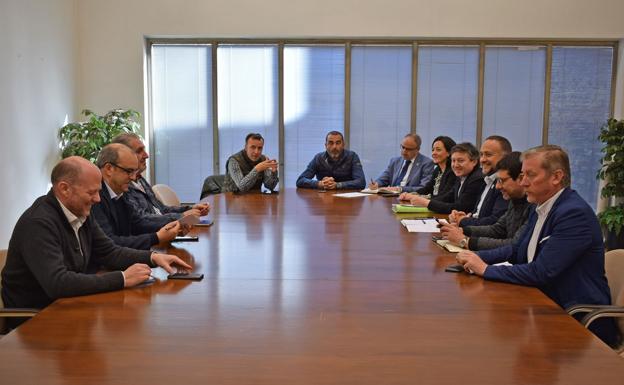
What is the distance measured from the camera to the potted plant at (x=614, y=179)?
274 inches

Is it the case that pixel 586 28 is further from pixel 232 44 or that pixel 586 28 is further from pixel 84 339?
pixel 84 339

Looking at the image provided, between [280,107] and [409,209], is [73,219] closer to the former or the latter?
[409,209]

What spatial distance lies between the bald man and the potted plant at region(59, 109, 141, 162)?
4516 millimetres

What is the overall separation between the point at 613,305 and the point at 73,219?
7.60 ft

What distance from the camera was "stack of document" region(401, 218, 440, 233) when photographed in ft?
12.4

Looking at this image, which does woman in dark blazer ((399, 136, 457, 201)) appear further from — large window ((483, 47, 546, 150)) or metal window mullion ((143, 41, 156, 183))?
metal window mullion ((143, 41, 156, 183))

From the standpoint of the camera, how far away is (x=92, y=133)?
6.90m

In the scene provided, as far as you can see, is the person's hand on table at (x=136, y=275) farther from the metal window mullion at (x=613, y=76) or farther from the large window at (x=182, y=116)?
the metal window mullion at (x=613, y=76)

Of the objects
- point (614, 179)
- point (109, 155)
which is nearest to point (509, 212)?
point (109, 155)

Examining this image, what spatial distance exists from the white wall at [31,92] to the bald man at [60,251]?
3.86 metres

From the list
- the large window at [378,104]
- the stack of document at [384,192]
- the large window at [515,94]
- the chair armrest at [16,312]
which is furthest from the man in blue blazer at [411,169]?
the chair armrest at [16,312]

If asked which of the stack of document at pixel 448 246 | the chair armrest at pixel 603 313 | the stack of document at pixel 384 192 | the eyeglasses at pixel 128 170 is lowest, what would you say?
the chair armrest at pixel 603 313

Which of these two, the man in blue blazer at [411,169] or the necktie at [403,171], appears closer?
the man in blue blazer at [411,169]

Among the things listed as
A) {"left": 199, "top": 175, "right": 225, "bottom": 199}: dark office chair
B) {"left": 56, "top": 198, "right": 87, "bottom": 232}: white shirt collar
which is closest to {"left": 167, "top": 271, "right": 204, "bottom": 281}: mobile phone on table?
{"left": 56, "top": 198, "right": 87, "bottom": 232}: white shirt collar
